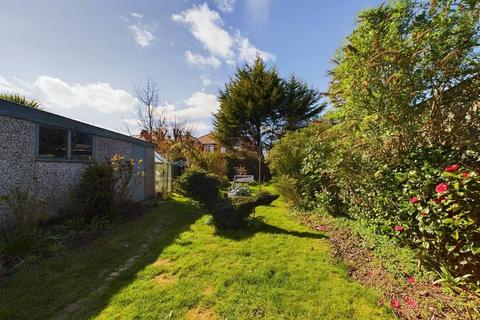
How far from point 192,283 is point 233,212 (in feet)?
9.54

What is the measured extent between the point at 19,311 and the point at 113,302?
3.52ft

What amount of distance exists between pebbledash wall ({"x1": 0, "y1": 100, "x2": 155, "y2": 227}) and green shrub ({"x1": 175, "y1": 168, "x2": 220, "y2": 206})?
301 centimetres

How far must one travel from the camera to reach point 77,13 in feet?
22.4

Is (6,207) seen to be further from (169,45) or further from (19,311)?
(169,45)

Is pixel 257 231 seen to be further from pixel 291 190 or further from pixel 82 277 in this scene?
pixel 82 277

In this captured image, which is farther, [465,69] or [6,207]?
[6,207]

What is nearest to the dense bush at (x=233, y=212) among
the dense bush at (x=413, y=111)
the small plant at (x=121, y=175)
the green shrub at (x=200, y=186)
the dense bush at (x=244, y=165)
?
the green shrub at (x=200, y=186)

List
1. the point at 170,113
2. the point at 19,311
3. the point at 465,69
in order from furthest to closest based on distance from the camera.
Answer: the point at 170,113
the point at 465,69
the point at 19,311

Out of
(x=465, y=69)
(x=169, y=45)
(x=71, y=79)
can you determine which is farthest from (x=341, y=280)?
(x=71, y=79)

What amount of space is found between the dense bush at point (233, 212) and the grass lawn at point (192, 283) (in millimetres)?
679

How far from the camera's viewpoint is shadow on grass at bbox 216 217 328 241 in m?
5.93

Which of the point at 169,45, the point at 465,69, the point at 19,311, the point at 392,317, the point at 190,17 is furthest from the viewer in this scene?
the point at 169,45

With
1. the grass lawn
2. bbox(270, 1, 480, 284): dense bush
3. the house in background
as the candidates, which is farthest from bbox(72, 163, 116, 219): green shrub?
the house in background

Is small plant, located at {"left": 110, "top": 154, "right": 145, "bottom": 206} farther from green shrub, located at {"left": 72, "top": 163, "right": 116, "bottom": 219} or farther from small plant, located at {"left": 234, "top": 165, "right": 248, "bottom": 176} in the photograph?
small plant, located at {"left": 234, "top": 165, "right": 248, "bottom": 176}
